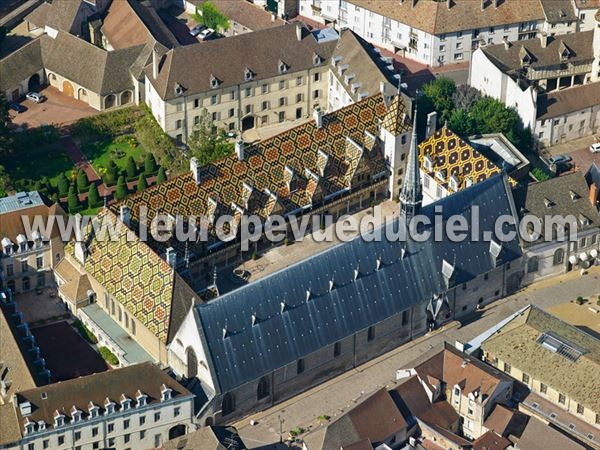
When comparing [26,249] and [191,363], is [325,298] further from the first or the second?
[26,249]

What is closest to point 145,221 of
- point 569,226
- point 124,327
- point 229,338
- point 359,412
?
point 124,327

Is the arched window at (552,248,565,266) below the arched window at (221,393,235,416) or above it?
above

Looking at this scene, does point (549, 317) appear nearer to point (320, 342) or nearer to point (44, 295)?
point (320, 342)

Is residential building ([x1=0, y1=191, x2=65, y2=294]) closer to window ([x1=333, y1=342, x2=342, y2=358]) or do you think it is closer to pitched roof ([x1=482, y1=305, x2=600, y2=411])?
window ([x1=333, y1=342, x2=342, y2=358])

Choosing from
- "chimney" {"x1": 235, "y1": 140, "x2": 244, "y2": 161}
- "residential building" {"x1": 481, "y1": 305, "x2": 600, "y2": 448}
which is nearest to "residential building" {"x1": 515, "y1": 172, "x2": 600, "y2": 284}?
"residential building" {"x1": 481, "y1": 305, "x2": 600, "y2": 448}

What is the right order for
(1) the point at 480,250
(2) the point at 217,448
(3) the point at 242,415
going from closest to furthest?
(2) the point at 217,448 < (3) the point at 242,415 < (1) the point at 480,250
